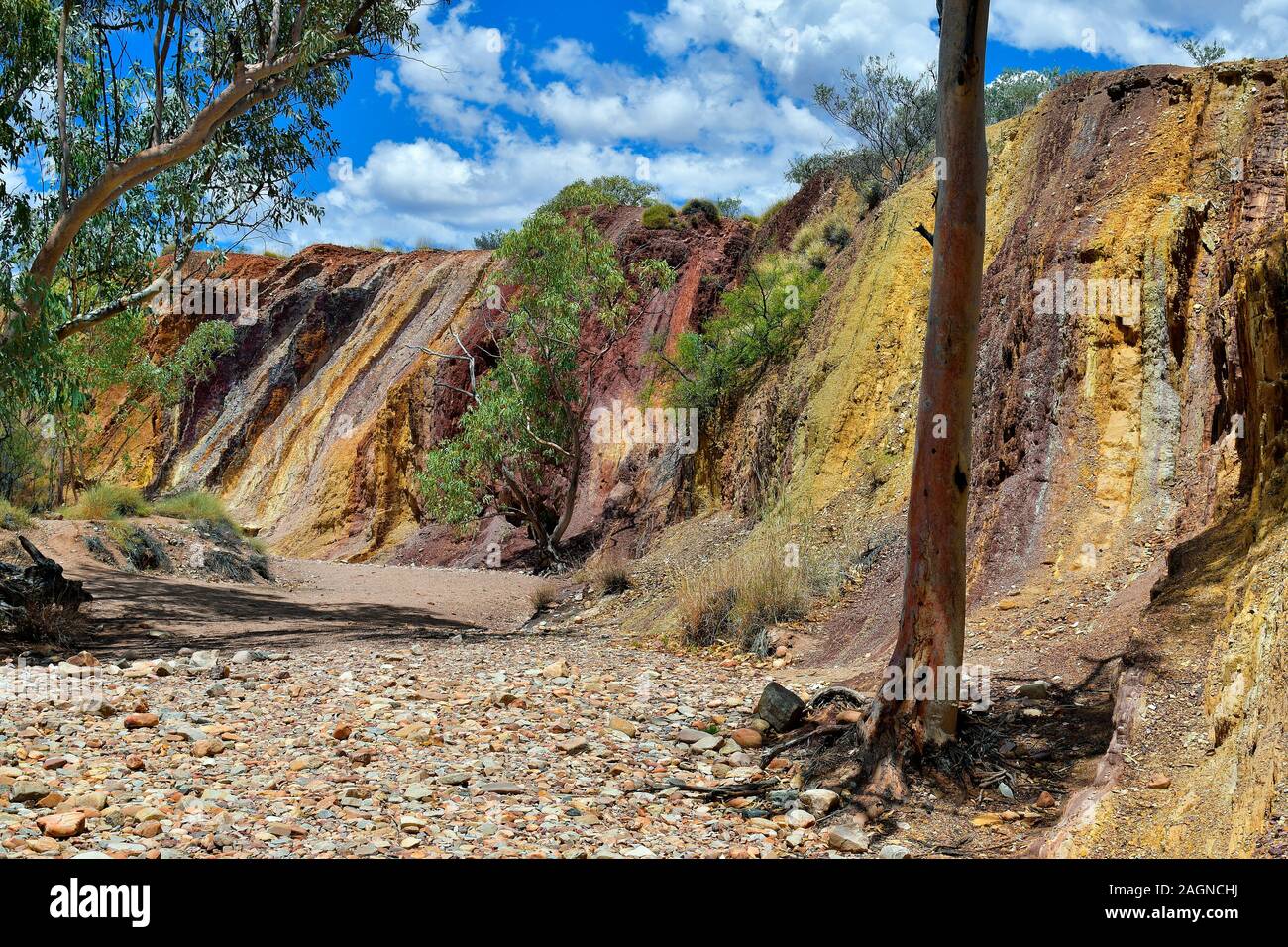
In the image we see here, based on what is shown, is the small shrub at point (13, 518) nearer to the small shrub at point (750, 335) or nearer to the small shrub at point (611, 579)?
the small shrub at point (611, 579)

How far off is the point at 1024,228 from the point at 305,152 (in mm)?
9188

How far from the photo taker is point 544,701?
6.95 m

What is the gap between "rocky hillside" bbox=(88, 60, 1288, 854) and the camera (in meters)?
4.27

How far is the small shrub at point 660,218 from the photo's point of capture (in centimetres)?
2802

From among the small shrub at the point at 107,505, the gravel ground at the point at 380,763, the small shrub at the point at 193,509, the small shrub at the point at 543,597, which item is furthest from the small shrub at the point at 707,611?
the small shrub at the point at 193,509

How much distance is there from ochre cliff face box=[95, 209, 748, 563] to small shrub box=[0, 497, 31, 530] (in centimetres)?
897

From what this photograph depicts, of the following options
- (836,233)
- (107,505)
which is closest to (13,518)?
(107,505)

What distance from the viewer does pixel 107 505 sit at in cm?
1689

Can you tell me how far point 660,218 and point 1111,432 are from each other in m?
20.8

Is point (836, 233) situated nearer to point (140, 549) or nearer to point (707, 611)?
point (707, 611)

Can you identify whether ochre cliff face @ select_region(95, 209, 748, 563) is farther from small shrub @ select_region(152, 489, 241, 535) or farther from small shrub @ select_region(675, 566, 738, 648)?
small shrub @ select_region(675, 566, 738, 648)

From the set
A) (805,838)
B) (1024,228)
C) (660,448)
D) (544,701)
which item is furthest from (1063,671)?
(660,448)
